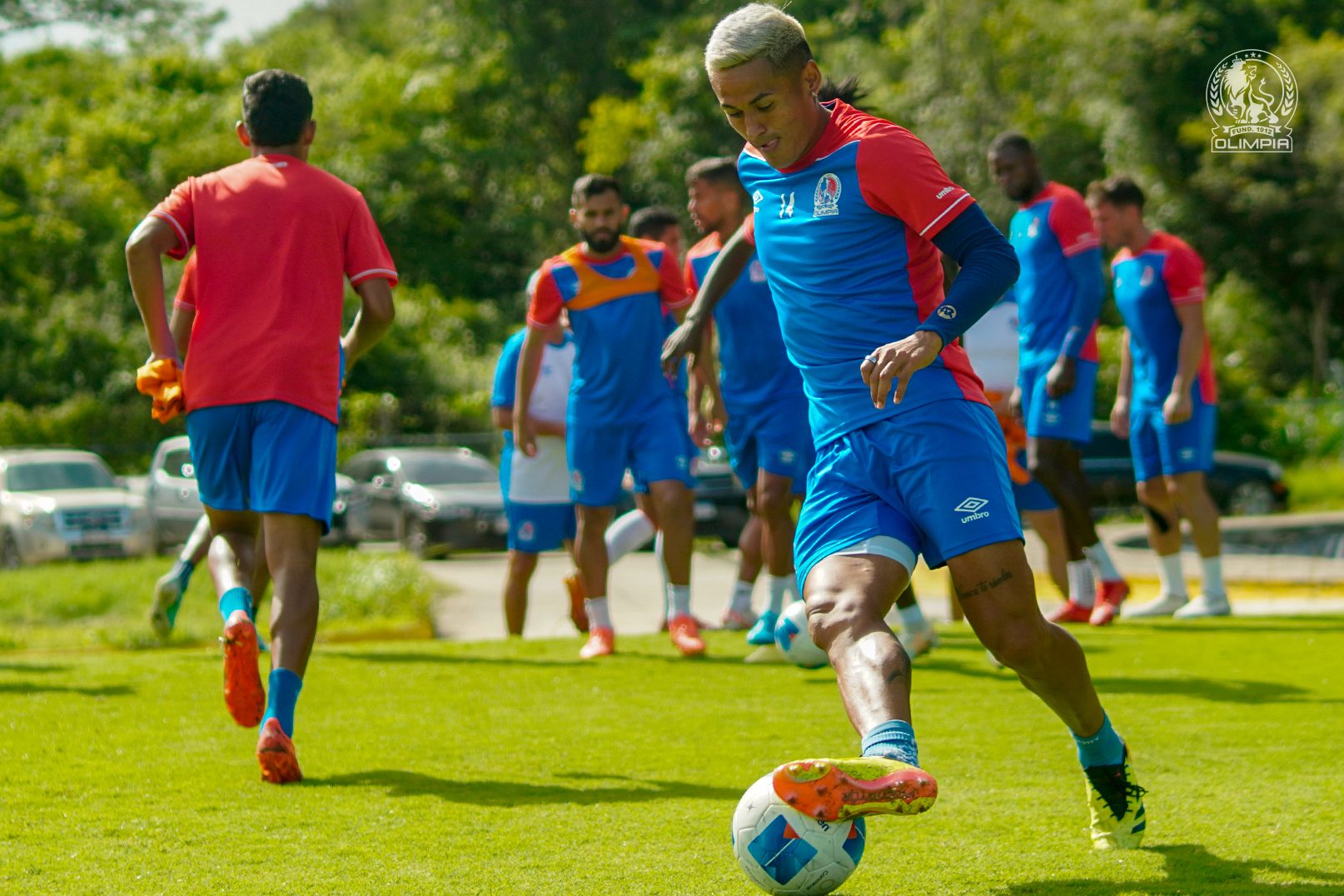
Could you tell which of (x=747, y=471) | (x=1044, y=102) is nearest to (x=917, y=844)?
(x=747, y=471)

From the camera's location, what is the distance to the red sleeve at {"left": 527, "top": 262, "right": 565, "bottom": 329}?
7.82 meters

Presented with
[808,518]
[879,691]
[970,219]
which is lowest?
[879,691]

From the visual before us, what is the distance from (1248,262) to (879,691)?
31.6 metres

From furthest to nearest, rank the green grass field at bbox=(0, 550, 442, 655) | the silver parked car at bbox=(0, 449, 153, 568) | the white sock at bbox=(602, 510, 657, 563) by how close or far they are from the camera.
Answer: the silver parked car at bbox=(0, 449, 153, 568)
the green grass field at bbox=(0, 550, 442, 655)
the white sock at bbox=(602, 510, 657, 563)

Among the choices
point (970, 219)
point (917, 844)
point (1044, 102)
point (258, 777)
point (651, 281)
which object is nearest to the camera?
point (970, 219)

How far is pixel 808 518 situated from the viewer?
3531mm

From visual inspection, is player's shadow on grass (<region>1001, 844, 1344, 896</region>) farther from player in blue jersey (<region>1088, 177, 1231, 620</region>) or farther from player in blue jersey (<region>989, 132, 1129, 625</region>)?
player in blue jersey (<region>1088, 177, 1231, 620</region>)

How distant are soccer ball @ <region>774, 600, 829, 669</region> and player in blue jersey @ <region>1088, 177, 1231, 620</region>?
12.5 feet

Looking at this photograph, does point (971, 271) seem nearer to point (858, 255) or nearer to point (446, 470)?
point (858, 255)

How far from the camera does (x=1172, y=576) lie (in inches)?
369

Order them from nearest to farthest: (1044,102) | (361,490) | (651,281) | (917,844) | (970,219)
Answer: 1. (970,219)
2. (917,844)
3. (651,281)
4. (361,490)
5. (1044,102)

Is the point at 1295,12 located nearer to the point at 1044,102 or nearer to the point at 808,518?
the point at 1044,102

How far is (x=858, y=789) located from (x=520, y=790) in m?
2.01

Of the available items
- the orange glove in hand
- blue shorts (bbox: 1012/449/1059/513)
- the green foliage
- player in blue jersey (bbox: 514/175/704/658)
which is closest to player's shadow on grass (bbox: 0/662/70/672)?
player in blue jersey (bbox: 514/175/704/658)
